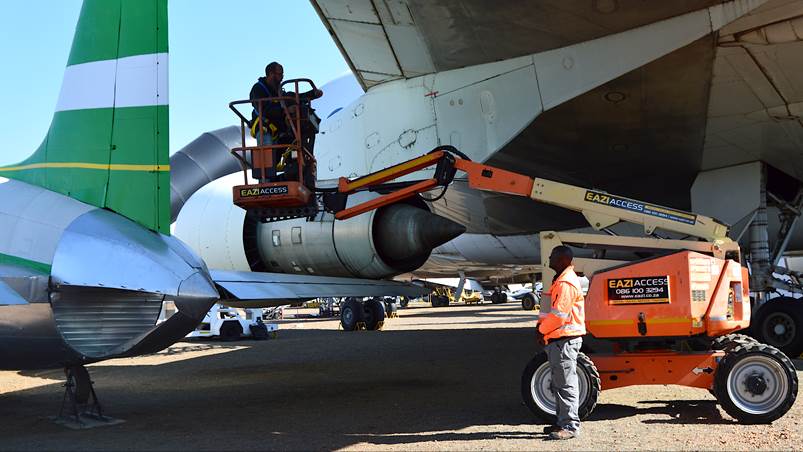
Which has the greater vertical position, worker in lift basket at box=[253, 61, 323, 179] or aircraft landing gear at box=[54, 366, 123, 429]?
worker in lift basket at box=[253, 61, 323, 179]

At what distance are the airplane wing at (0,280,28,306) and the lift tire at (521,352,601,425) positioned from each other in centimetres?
399

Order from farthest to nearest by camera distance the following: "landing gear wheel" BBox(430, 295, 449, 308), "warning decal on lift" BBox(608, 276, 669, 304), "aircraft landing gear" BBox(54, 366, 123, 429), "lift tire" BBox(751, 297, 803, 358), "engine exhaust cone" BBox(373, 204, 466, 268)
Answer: "landing gear wheel" BBox(430, 295, 449, 308), "lift tire" BBox(751, 297, 803, 358), "engine exhaust cone" BBox(373, 204, 466, 268), "aircraft landing gear" BBox(54, 366, 123, 429), "warning decal on lift" BBox(608, 276, 669, 304)

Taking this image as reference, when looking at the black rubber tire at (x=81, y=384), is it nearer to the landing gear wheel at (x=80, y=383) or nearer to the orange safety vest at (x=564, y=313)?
the landing gear wheel at (x=80, y=383)

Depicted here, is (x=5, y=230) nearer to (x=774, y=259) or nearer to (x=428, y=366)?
(x=428, y=366)

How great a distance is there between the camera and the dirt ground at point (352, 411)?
550 centimetres

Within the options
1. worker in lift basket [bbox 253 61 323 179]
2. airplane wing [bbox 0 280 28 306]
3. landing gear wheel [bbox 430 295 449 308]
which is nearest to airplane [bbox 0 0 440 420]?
airplane wing [bbox 0 280 28 306]

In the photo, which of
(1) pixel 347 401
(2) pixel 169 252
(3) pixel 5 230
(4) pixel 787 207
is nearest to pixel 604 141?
(4) pixel 787 207

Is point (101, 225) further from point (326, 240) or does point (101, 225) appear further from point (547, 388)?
point (326, 240)

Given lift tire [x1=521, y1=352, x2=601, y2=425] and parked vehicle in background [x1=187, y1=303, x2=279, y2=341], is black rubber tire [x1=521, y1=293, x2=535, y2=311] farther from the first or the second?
lift tire [x1=521, y1=352, x2=601, y2=425]

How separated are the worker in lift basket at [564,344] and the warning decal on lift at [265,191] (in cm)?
317

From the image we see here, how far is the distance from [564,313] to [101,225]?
12.1 ft

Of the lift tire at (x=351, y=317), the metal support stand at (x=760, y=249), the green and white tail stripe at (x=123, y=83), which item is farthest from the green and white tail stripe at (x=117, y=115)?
the lift tire at (x=351, y=317)

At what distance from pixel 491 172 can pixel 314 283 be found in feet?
7.73

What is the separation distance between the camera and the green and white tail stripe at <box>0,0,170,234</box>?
19.5 ft
